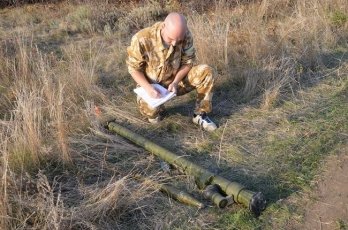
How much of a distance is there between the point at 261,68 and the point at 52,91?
2.50 m

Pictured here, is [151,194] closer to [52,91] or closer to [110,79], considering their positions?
[52,91]

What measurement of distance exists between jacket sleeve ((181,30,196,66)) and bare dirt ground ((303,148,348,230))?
5.64 ft

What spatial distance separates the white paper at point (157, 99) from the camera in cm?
435

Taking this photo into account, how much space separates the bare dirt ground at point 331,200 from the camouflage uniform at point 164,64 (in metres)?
1.42

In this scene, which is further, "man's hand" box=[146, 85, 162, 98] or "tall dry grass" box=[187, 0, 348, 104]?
"tall dry grass" box=[187, 0, 348, 104]

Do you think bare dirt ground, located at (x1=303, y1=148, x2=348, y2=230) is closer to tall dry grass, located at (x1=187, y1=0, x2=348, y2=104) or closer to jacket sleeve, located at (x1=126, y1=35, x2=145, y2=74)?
tall dry grass, located at (x1=187, y1=0, x2=348, y2=104)

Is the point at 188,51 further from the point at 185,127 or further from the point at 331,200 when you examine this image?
the point at 331,200

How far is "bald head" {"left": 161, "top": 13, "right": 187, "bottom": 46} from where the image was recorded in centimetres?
419

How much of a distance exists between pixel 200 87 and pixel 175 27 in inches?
32.8

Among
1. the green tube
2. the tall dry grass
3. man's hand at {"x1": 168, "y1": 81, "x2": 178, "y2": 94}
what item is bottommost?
the green tube

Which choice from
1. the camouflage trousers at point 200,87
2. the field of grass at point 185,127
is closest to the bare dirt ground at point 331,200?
the field of grass at point 185,127

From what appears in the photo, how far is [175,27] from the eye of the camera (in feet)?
13.7

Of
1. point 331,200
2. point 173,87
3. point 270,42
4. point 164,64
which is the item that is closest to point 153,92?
point 173,87

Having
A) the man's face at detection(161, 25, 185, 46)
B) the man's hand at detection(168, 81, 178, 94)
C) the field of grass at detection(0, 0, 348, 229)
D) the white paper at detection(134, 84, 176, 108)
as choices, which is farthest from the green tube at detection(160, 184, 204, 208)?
the man's face at detection(161, 25, 185, 46)
